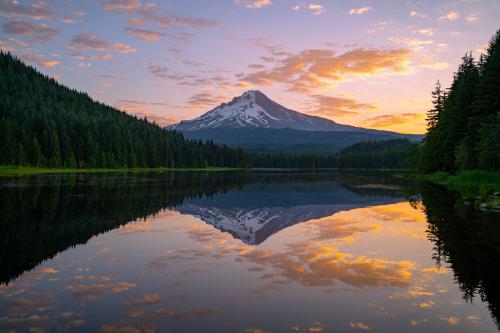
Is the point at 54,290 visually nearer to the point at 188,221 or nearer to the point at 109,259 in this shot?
the point at 109,259

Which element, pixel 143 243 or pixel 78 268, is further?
pixel 143 243

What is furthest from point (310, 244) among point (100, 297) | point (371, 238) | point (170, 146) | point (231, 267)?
point (170, 146)

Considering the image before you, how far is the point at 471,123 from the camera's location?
196ft

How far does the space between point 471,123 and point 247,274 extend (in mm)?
56370

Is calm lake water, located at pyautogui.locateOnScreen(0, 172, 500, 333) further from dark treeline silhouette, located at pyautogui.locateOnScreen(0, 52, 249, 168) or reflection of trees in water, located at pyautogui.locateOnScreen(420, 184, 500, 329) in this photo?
dark treeline silhouette, located at pyautogui.locateOnScreen(0, 52, 249, 168)

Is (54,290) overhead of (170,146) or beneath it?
beneath

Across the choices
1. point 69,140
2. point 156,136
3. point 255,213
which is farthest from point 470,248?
point 156,136

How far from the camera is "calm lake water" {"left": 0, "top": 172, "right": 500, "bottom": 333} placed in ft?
33.4

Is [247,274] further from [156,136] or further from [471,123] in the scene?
[156,136]

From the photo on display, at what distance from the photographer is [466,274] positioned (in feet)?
46.4

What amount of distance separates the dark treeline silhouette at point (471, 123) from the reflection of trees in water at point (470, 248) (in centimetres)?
2588

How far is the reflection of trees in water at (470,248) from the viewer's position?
12559 millimetres

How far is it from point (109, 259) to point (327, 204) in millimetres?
26444

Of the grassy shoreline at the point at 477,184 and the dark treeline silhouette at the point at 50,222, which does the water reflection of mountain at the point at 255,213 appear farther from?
the grassy shoreline at the point at 477,184
